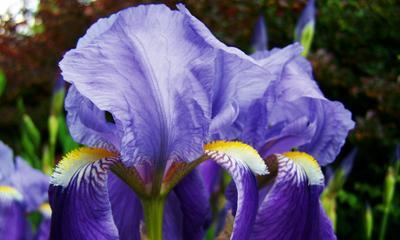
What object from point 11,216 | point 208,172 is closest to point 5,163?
point 11,216

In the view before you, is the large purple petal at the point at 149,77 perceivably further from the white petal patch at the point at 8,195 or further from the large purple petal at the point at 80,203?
the white petal patch at the point at 8,195

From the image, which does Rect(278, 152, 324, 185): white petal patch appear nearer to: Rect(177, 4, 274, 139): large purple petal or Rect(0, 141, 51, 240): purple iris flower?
Rect(177, 4, 274, 139): large purple petal

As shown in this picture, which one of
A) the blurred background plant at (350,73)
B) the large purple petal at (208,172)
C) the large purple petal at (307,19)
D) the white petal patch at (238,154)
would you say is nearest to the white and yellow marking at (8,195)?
the large purple petal at (208,172)

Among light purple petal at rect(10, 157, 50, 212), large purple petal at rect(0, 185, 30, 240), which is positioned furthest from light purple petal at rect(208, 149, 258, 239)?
light purple petal at rect(10, 157, 50, 212)

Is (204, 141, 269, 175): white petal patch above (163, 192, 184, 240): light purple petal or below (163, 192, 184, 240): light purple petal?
above

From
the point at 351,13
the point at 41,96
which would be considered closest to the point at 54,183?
the point at 351,13

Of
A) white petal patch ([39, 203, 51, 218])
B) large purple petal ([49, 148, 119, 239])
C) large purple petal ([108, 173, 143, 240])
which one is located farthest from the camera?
white petal patch ([39, 203, 51, 218])
